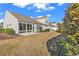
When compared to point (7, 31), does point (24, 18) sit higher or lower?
higher

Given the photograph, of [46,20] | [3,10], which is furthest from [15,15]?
[46,20]

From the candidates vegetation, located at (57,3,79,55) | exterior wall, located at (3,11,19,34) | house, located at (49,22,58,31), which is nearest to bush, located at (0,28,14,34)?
exterior wall, located at (3,11,19,34)

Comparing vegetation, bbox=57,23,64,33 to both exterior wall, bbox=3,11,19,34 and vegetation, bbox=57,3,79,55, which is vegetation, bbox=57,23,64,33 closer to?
Answer: vegetation, bbox=57,3,79,55

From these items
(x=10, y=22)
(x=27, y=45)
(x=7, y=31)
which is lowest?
(x=27, y=45)

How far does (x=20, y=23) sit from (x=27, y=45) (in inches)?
11.1

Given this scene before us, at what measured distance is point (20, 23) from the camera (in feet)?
10.2

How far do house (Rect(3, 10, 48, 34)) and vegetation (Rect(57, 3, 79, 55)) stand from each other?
276 millimetres

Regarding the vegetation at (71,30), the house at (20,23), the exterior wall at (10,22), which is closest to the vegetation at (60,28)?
the vegetation at (71,30)

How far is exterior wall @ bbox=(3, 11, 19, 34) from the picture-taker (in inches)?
121

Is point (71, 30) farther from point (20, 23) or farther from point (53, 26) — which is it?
point (20, 23)

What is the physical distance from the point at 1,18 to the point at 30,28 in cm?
37

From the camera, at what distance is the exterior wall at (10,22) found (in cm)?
306

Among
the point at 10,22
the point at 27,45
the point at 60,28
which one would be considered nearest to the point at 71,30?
the point at 60,28

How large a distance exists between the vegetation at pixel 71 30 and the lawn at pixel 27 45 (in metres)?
0.14
